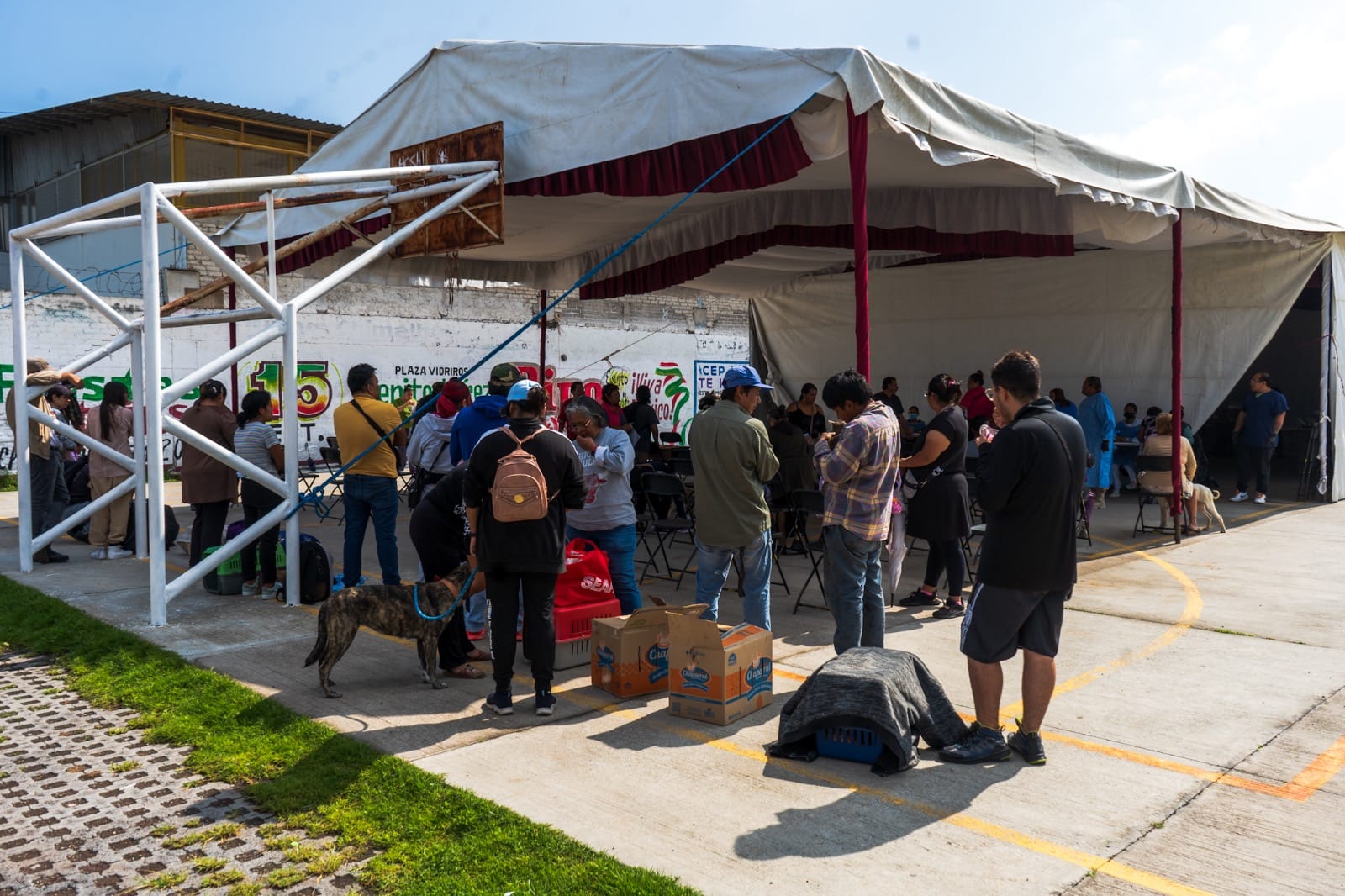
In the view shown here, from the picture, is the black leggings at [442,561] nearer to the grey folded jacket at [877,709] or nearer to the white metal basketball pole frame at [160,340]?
the white metal basketball pole frame at [160,340]

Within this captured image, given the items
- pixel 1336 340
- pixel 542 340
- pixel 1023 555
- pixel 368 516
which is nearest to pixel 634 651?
pixel 1023 555

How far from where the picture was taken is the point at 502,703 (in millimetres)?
4941

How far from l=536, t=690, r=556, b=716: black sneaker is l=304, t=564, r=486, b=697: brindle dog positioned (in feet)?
2.48

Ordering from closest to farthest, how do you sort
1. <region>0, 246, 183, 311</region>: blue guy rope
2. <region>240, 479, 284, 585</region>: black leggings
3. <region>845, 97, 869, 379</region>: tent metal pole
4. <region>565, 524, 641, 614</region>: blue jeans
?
<region>565, 524, 641, 614</region>: blue jeans
<region>845, 97, 869, 379</region>: tent metal pole
<region>240, 479, 284, 585</region>: black leggings
<region>0, 246, 183, 311</region>: blue guy rope

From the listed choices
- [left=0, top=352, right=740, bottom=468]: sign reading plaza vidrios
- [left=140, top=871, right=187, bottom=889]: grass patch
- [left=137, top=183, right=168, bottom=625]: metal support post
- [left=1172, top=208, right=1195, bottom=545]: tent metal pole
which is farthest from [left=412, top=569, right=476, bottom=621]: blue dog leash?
[left=0, top=352, right=740, bottom=468]: sign reading plaza vidrios

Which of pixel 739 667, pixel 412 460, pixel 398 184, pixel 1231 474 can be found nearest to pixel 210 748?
pixel 739 667

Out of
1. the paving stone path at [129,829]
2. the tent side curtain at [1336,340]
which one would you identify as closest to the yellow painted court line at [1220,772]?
the paving stone path at [129,829]

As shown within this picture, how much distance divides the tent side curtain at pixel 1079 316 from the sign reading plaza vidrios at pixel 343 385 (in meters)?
4.88

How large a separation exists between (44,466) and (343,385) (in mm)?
9851

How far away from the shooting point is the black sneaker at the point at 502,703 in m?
4.95

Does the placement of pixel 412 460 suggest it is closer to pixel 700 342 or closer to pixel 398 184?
pixel 398 184

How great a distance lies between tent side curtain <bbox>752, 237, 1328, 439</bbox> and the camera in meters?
13.8

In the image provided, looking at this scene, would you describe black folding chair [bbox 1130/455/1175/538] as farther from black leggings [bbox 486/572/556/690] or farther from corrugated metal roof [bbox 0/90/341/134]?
corrugated metal roof [bbox 0/90/341/134]

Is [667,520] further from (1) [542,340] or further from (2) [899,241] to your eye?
(1) [542,340]
